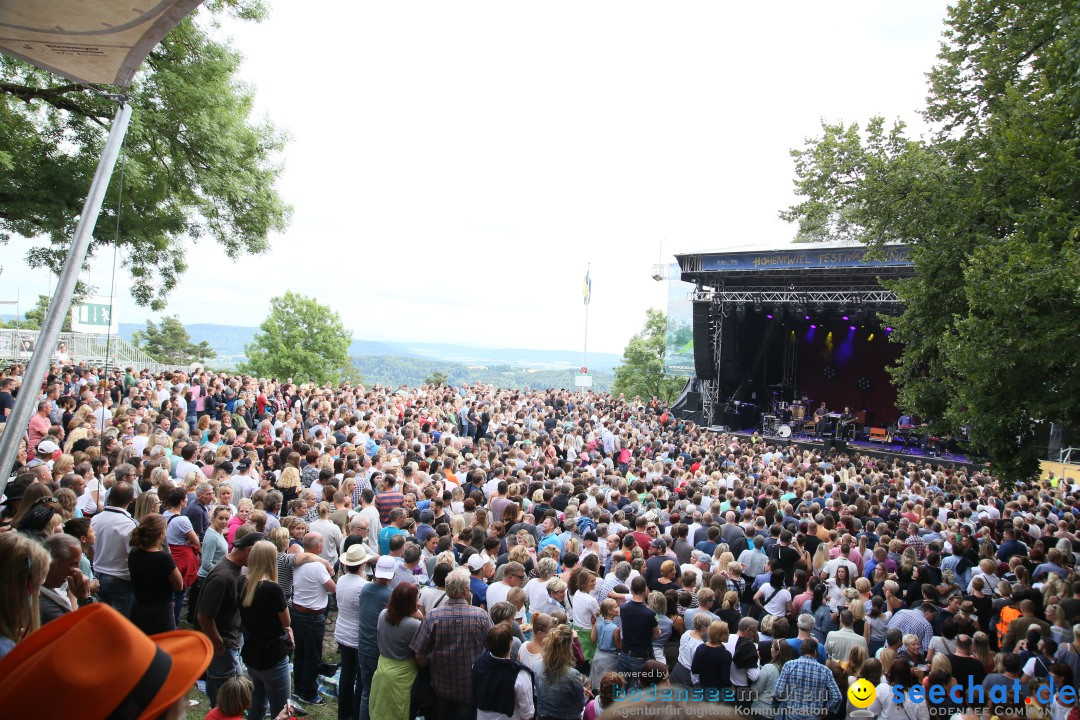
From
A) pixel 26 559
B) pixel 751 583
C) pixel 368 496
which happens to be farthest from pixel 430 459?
pixel 26 559

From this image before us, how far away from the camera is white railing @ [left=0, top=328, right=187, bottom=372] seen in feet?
68.6

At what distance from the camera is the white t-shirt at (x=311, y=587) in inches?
205

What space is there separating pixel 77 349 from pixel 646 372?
130 feet

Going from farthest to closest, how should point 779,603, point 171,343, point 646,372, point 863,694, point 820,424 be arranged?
point 171,343 → point 646,372 → point 820,424 → point 779,603 → point 863,694

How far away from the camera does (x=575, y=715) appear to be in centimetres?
424

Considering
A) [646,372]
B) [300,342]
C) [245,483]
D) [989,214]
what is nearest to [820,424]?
[989,214]

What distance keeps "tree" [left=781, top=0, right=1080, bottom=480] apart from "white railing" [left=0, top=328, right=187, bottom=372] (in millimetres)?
18228

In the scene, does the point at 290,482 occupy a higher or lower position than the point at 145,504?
lower

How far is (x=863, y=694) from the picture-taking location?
16.0 ft

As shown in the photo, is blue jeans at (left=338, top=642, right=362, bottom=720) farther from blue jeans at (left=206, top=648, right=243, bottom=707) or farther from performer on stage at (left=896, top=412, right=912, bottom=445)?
performer on stage at (left=896, top=412, right=912, bottom=445)

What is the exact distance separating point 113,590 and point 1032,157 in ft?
35.4

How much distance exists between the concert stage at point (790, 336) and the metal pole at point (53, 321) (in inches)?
754

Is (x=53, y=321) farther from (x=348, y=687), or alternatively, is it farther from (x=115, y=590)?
(x=348, y=687)

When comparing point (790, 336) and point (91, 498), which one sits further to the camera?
point (790, 336)
